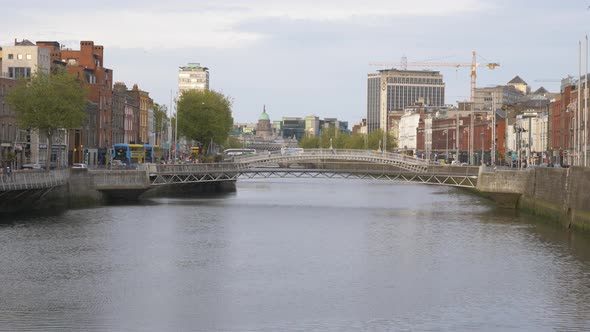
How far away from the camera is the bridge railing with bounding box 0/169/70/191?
172 ft

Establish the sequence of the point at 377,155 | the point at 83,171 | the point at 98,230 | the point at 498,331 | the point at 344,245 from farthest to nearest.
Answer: the point at 377,155, the point at 83,171, the point at 98,230, the point at 344,245, the point at 498,331

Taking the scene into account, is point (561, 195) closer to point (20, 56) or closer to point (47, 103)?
point (47, 103)

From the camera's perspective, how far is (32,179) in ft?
184

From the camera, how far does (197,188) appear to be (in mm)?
92250

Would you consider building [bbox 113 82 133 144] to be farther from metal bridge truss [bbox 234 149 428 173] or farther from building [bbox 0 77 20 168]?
metal bridge truss [bbox 234 149 428 173]

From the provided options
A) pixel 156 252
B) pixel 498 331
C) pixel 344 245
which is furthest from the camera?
pixel 344 245

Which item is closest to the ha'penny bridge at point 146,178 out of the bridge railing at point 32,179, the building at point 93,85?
the bridge railing at point 32,179

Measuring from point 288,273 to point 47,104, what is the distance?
3503cm

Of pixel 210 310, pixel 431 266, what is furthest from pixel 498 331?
pixel 431 266

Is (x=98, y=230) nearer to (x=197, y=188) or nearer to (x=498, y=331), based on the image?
(x=498, y=331)

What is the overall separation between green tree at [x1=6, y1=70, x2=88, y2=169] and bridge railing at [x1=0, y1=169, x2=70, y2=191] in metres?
6.81

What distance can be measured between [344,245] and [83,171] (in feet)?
80.1

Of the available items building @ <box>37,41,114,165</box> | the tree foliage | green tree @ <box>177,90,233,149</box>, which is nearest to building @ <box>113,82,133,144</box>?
building @ <box>37,41,114,165</box>

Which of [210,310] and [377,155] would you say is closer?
[210,310]
